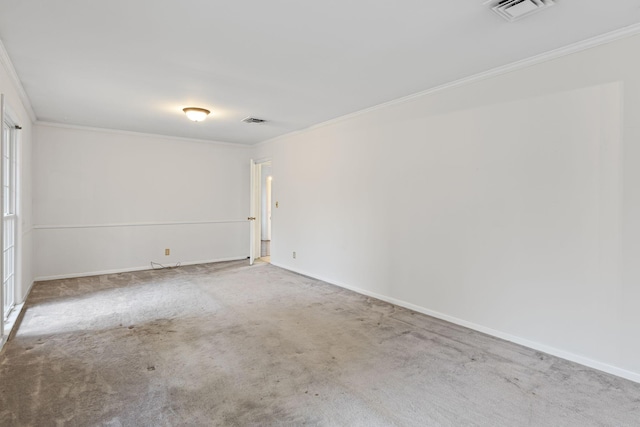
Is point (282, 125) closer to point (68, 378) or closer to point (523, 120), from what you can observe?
point (523, 120)

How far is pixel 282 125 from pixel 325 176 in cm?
103

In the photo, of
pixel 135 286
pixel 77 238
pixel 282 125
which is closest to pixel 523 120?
pixel 282 125

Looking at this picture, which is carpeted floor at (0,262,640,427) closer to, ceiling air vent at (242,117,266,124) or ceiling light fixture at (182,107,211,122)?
ceiling light fixture at (182,107,211,122)

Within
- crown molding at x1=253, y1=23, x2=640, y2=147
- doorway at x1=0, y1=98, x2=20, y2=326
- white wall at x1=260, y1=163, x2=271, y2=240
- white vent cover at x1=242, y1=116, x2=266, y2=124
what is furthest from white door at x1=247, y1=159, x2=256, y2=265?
white wall at x1=260, y1=163, x2=271, y2=240

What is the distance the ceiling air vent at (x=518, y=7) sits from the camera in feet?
6.73

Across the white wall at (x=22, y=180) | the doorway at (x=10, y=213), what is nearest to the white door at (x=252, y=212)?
the white wall at (x=22, y=180)

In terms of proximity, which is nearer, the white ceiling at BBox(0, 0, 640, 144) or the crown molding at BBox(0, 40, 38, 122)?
the white ceiling at BBox(0, 0, 640, 144)

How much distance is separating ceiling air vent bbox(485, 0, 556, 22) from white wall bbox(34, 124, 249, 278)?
18.2 feet

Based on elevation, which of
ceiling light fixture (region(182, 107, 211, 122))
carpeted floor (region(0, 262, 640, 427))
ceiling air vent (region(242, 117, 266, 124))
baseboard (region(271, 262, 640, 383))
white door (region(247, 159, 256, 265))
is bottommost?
carpeted floor (region(0, 262, 640, 427))

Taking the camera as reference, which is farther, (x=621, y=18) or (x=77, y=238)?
(x=77, y=238)

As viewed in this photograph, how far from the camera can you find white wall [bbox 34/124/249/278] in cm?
527

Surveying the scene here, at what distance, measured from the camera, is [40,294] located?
14.7ft

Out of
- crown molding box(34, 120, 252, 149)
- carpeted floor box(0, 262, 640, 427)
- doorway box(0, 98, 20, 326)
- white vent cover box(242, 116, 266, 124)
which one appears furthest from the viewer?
crown molding box(34, 120, 252, 149)

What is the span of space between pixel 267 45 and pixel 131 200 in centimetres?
443
